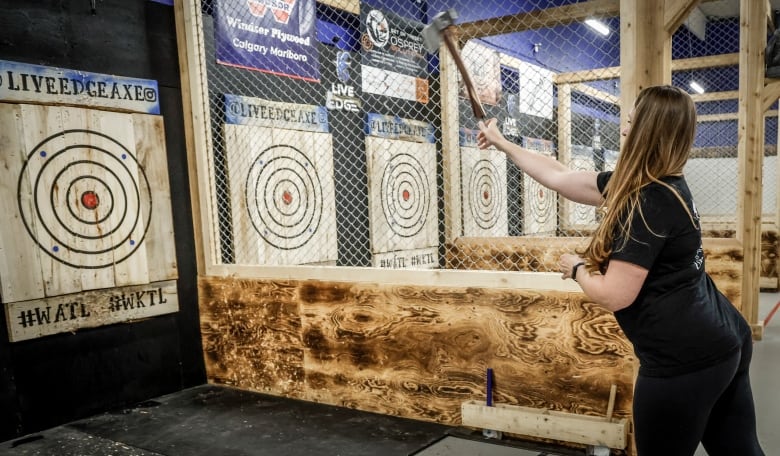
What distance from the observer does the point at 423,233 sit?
4973mm

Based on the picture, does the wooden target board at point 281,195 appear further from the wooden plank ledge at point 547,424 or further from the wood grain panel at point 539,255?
the wooden plank ledge at point 547,424

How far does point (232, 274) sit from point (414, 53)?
8.85 feet

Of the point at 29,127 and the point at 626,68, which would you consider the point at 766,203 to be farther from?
the point at 29,127

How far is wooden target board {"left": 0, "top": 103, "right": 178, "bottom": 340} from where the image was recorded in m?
2.79

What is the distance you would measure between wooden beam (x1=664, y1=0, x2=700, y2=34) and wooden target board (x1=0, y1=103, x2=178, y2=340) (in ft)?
9.08

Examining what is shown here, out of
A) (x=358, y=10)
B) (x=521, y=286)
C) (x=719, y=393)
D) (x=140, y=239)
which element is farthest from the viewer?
(x=358, y=10)

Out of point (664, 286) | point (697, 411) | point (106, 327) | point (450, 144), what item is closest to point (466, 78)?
point (664, 286)

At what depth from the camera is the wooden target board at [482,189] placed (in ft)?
17.9

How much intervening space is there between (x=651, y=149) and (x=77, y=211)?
113 inches

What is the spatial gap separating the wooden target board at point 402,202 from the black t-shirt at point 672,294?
3.33 metres

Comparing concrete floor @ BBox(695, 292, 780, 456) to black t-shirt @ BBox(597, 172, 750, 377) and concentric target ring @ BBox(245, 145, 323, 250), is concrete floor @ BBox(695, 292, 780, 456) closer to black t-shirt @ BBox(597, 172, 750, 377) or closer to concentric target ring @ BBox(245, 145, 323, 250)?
black t-shirt @ BBox(597, 172, 750, 377)

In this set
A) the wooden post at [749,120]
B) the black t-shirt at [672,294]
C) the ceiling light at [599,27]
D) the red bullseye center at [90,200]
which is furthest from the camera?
the ceiling light at [599,27]

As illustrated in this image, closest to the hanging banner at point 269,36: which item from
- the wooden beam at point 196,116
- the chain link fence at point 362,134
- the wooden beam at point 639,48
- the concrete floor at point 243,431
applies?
the chain link fence at point 362,134

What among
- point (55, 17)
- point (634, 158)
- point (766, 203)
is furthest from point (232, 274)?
point (766, 203)
